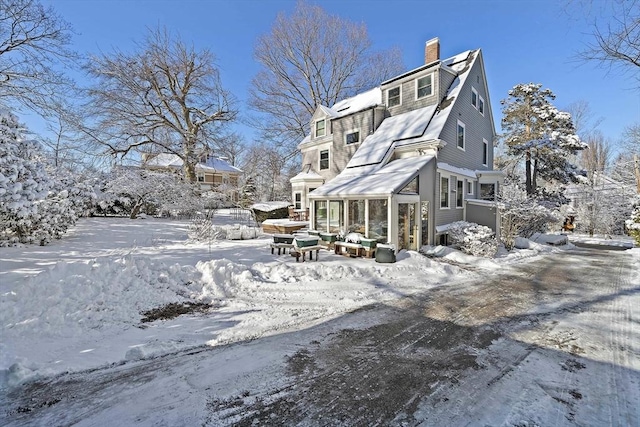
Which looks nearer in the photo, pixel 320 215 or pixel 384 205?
pixel 384 205

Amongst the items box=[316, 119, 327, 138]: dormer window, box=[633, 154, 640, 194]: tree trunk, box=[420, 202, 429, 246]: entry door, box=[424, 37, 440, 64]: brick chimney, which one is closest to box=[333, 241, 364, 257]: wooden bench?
box=[420, 202, 429, 246]: entry door

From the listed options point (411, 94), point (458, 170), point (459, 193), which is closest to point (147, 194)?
point (411, 94)

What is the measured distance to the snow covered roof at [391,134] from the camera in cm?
1406

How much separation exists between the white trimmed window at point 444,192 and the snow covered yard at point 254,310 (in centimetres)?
436

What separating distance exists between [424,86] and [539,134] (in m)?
11.7

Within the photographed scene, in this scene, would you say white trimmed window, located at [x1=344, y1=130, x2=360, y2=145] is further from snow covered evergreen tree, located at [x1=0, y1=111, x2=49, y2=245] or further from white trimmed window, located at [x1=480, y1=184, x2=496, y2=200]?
snow covered evergreen tree, located at [x1=0, y1=111, x2=49, y2=245]

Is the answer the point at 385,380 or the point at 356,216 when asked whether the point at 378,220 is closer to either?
the point at 356,216

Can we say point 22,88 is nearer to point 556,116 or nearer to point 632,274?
point 632,274

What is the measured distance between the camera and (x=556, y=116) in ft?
65.7

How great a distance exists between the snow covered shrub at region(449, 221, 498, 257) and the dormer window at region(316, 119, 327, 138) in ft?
37.2

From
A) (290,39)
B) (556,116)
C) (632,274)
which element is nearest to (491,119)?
(556,116)

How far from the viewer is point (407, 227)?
1154 cm

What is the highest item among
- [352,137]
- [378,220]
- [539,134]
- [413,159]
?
[539,134]

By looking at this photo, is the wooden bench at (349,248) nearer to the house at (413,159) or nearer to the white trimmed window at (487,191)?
the house at (413,159)
